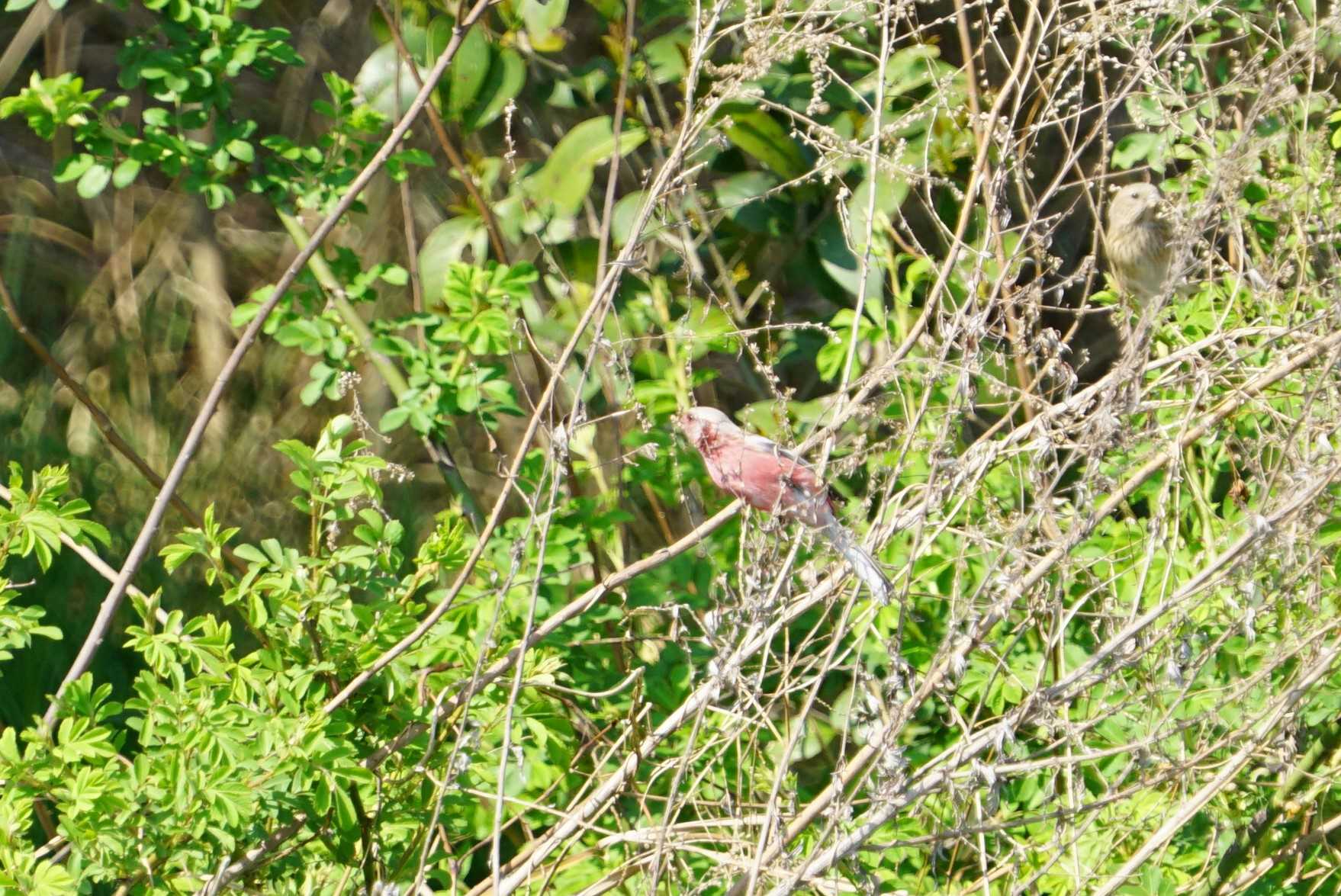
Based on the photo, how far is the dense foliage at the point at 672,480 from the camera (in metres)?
2.14

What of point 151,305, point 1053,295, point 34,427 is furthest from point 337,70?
point 1053,295

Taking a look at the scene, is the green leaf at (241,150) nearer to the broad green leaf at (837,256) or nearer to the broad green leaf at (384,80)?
the broad green leaf at (384,80)

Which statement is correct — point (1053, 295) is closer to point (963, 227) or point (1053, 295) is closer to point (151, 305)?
point (963, 227)

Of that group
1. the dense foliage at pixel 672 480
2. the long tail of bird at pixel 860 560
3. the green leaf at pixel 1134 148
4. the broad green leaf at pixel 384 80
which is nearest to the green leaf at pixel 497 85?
the dense foliage at pixel 672 480

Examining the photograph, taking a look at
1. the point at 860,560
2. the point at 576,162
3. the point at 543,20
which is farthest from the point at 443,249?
the point at 860,560

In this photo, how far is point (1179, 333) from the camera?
9.45 ft

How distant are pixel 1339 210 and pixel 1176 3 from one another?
2.30ft

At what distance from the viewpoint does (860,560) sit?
220 cm

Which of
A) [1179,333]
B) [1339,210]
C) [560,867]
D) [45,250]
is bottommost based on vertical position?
[560,867]

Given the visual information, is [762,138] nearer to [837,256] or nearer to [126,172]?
[837,256]

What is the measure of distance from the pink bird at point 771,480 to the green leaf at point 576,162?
2.93 feet

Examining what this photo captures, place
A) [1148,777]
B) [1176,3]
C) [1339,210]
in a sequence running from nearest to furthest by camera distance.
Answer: [1176,3] → [1148,777] → [1339,210]

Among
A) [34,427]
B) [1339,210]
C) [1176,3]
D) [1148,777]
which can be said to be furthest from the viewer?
[34,427]

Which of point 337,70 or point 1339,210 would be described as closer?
point 1339,210
